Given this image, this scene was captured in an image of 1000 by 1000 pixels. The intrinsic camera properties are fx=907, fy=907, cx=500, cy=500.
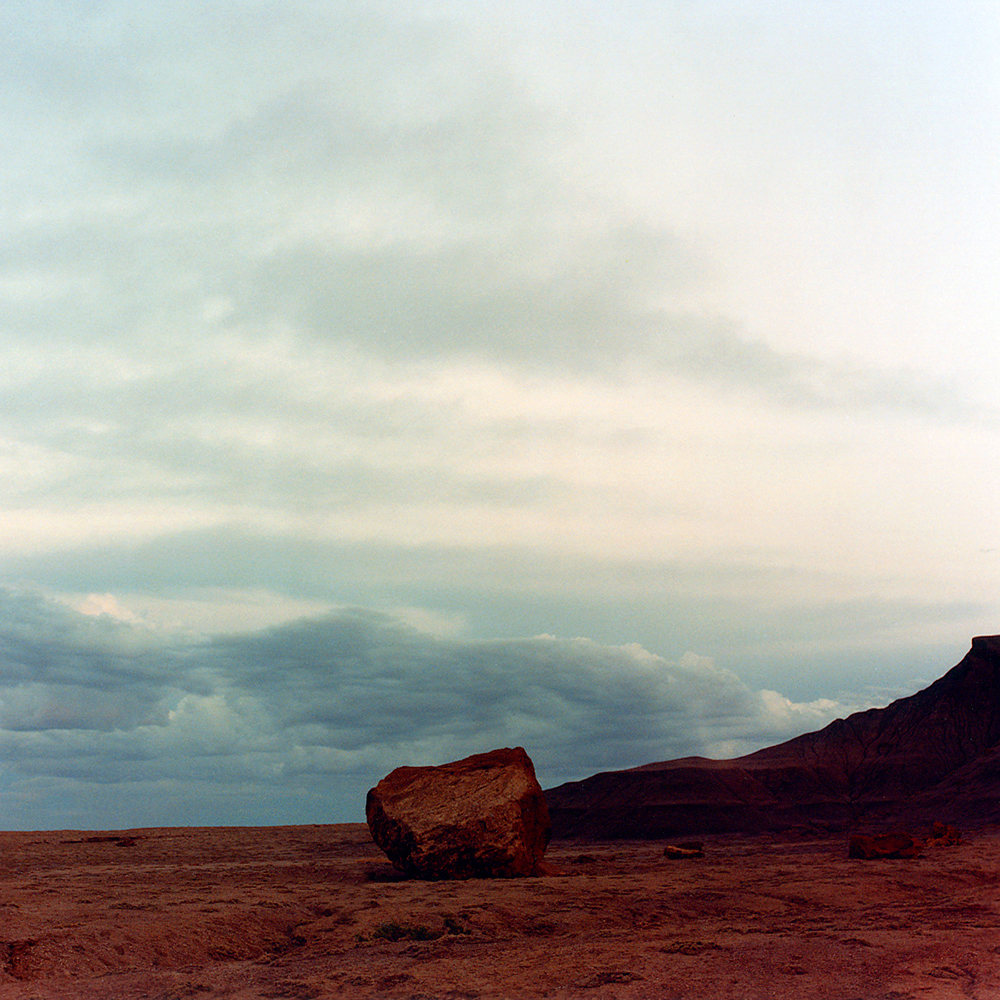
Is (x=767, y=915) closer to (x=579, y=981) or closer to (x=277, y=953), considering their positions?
(x=579, y=981)

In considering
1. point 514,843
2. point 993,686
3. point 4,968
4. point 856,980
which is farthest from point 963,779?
point 4,968

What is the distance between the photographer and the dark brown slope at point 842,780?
49812 mm

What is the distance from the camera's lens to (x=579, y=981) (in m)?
10.3

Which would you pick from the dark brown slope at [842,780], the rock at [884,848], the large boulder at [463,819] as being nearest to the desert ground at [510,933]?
the large boulder at [463,819]

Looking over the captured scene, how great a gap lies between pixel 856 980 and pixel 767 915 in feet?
18.8

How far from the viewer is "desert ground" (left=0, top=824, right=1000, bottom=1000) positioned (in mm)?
10336

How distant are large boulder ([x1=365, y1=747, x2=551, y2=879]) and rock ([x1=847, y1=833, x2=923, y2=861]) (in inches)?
339

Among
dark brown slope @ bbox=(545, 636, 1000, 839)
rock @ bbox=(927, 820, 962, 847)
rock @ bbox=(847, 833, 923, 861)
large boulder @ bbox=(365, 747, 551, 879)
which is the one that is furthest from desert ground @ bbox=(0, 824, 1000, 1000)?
dark brown slope @ bbox=(545, 636, 1000, 839)

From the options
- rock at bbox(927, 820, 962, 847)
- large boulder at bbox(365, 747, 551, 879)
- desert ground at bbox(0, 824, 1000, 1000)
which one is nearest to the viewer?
desert ground at bbox(0, 824, 1000, 1000)

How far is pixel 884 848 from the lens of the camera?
23781 millimetres

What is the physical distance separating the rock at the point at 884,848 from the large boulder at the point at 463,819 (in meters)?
8.60

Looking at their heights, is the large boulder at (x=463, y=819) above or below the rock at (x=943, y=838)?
above

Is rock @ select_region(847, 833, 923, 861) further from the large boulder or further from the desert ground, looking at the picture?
the large boulder

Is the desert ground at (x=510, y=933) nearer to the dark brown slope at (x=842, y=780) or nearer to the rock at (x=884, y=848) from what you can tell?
the rock at (x=884, y=848)
